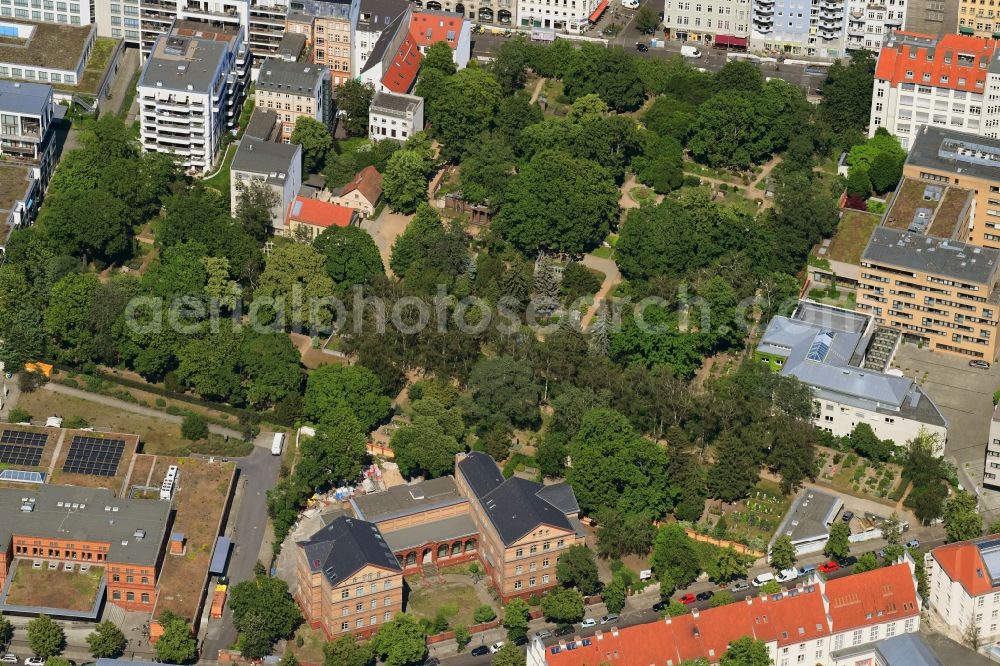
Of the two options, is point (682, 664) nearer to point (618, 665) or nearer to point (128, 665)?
point (618, 665)

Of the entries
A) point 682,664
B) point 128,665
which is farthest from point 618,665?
point 128,665

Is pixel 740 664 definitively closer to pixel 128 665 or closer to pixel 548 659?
pixel 548 659

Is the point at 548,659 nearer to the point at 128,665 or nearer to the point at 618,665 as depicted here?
the point at 618,665

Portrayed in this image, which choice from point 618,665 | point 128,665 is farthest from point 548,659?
point 128,665

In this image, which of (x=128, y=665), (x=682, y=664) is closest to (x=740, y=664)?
(x=682, y=664)
